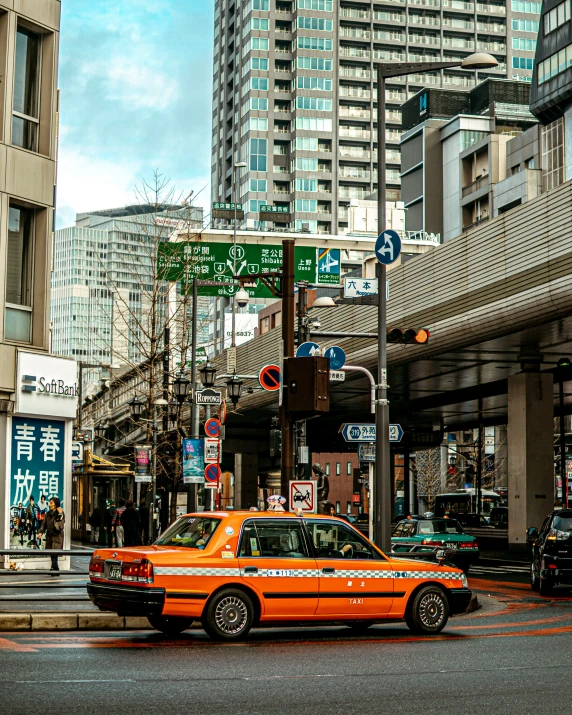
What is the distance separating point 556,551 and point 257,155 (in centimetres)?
13505

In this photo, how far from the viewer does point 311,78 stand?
155 metres

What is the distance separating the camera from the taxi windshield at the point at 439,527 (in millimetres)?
31297

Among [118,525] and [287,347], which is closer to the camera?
[287,347]

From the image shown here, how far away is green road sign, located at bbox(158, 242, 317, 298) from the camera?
3756cm

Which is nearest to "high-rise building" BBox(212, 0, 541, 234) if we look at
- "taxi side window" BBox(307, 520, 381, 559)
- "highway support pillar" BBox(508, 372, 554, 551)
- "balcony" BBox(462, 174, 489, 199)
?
"balcony" BBox(462, 174, 489, 199)

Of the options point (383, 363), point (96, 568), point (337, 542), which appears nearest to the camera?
point (96, 568)

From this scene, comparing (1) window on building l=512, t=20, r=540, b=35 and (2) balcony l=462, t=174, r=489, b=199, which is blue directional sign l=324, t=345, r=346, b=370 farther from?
(1) window on building l=512, t=20, r=540, b=35

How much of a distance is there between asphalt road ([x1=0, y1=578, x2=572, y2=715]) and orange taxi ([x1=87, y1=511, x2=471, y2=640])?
0.32 m

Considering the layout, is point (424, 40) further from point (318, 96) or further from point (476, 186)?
point (476, 186)

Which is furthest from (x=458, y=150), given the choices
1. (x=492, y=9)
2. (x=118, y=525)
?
(x=118, y=525)

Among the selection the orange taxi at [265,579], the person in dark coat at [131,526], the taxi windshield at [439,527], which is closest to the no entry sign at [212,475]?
the person in dark coat at [131,526]

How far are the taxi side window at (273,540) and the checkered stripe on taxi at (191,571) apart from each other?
41cm

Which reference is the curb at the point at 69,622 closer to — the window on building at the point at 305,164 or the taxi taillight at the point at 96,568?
the taxi taillight at the point at 96,568

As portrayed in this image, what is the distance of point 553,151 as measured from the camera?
89500 mm
